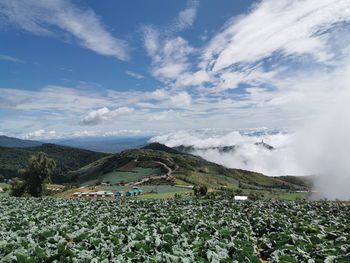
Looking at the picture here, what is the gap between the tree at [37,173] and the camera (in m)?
90.8

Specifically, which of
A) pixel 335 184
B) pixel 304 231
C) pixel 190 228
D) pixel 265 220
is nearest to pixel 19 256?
pixel 190 228

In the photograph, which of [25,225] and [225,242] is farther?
[25,225]

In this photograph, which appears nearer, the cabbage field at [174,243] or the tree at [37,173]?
the cabbage field at [174,243]

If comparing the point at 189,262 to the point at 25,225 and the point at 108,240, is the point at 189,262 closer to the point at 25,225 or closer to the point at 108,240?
the point at 108,240

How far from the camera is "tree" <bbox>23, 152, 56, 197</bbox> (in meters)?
90.8

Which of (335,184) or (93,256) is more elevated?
(93,256)

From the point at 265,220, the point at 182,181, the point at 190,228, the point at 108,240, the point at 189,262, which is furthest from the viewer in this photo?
the point at 182,181

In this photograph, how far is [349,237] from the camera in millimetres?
19062

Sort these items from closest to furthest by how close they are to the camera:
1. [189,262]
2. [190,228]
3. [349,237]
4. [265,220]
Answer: [189,262], [349,237], [190,228], [265,220]

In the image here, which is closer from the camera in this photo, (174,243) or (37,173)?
(174,243)

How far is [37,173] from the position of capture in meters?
91.1

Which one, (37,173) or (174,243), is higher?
(174,243)

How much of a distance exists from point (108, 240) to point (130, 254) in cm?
346

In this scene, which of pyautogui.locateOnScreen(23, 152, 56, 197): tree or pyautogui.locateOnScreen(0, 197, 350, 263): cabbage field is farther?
pyautogui.locateOnScreen(23, 152, 56, 197): tree
